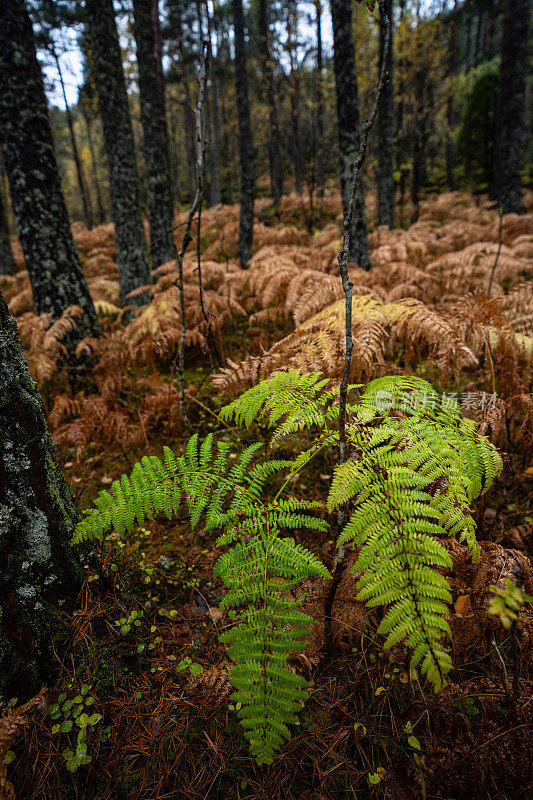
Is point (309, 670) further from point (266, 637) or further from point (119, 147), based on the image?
point (119, 147)

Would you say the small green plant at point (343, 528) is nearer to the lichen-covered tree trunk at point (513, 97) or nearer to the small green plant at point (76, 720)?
the small green plant at point (76, 720)

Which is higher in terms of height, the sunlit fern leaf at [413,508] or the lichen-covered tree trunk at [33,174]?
the lichen-covered tree trunk at [33,174]

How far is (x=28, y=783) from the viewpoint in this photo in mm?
1216

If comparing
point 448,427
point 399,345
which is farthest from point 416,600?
point 399,345

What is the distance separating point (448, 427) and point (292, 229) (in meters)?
7.92

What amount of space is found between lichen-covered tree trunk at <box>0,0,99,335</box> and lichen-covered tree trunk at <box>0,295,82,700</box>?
8.86ft

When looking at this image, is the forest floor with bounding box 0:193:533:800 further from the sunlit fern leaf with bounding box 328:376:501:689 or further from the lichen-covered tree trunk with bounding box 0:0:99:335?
the lichen-covered tree trunk with bounding box 0:0:99:335

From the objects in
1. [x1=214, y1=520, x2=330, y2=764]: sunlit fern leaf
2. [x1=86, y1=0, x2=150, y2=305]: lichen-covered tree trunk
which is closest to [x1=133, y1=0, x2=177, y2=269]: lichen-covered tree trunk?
[x1=86, y1=0, x2=150, y2=305]: lichen-covered tree trunk

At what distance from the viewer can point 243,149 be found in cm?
768

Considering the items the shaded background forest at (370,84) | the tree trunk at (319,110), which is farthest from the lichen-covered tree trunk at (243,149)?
the tree trunk at (319,110)

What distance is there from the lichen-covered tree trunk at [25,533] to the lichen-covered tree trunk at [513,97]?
1031cm

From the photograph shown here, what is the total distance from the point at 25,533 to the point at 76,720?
0.71 metres

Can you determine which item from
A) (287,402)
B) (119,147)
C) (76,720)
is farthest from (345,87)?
(76,720)

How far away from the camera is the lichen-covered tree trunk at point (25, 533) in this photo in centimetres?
138
